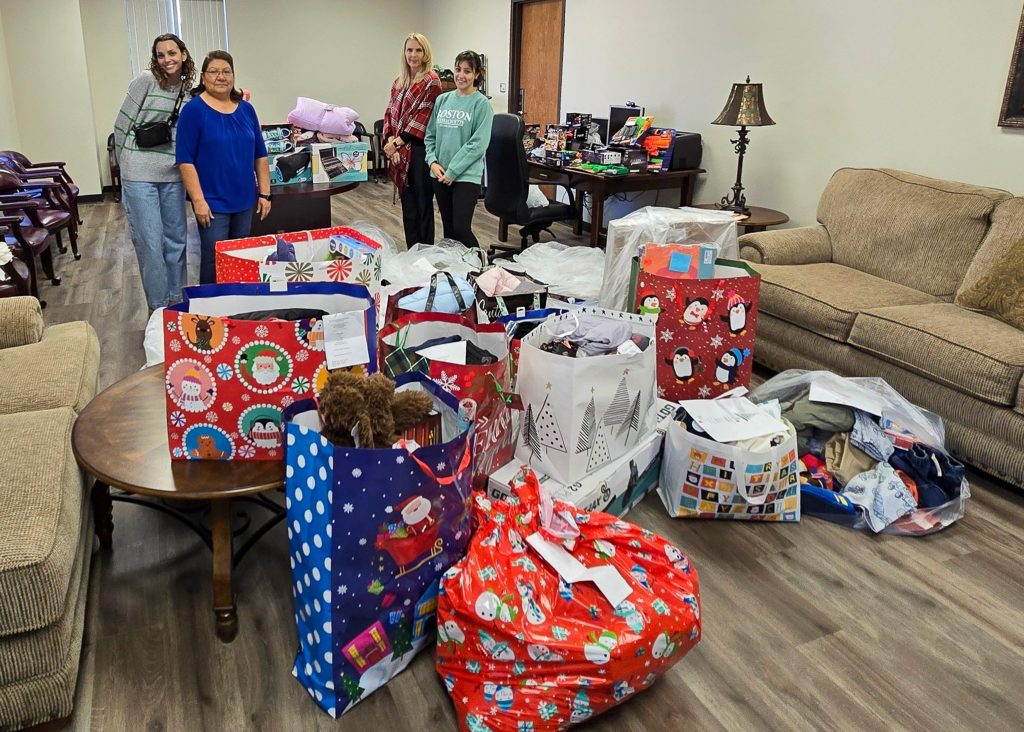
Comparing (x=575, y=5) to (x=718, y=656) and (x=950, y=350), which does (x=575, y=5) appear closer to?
(x=950, y=350)

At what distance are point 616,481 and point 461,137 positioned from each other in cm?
255

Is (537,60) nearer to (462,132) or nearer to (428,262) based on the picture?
(462,132)

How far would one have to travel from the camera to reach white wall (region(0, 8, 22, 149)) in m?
6.05

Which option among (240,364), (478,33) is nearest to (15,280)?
(240,364)

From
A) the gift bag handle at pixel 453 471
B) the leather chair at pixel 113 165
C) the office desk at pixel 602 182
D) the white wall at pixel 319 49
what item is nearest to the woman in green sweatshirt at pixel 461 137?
the office desk at pixel 602 182

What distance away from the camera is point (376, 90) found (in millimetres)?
9195

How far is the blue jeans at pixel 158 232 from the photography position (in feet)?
11.2

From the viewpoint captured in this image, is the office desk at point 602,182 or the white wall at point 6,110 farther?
the white wall at point 6,110

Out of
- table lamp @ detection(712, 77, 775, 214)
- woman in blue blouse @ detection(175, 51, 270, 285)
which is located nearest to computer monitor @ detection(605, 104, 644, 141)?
table lamp @ detection(712, 77, 775, 214)

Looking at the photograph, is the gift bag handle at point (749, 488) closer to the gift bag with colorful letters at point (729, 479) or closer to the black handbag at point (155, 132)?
the gift bag with colorful letters at point (729, 479)

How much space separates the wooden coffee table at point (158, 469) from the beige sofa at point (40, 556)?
0.26 ft

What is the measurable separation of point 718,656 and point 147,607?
1338mm

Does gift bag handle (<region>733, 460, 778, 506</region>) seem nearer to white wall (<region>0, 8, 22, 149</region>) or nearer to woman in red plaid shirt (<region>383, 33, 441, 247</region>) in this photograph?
woman in red plaid shirt (<region>383, 33, 441, 247</region>)

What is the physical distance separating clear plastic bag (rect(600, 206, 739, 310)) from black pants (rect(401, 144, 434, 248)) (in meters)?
1.37
